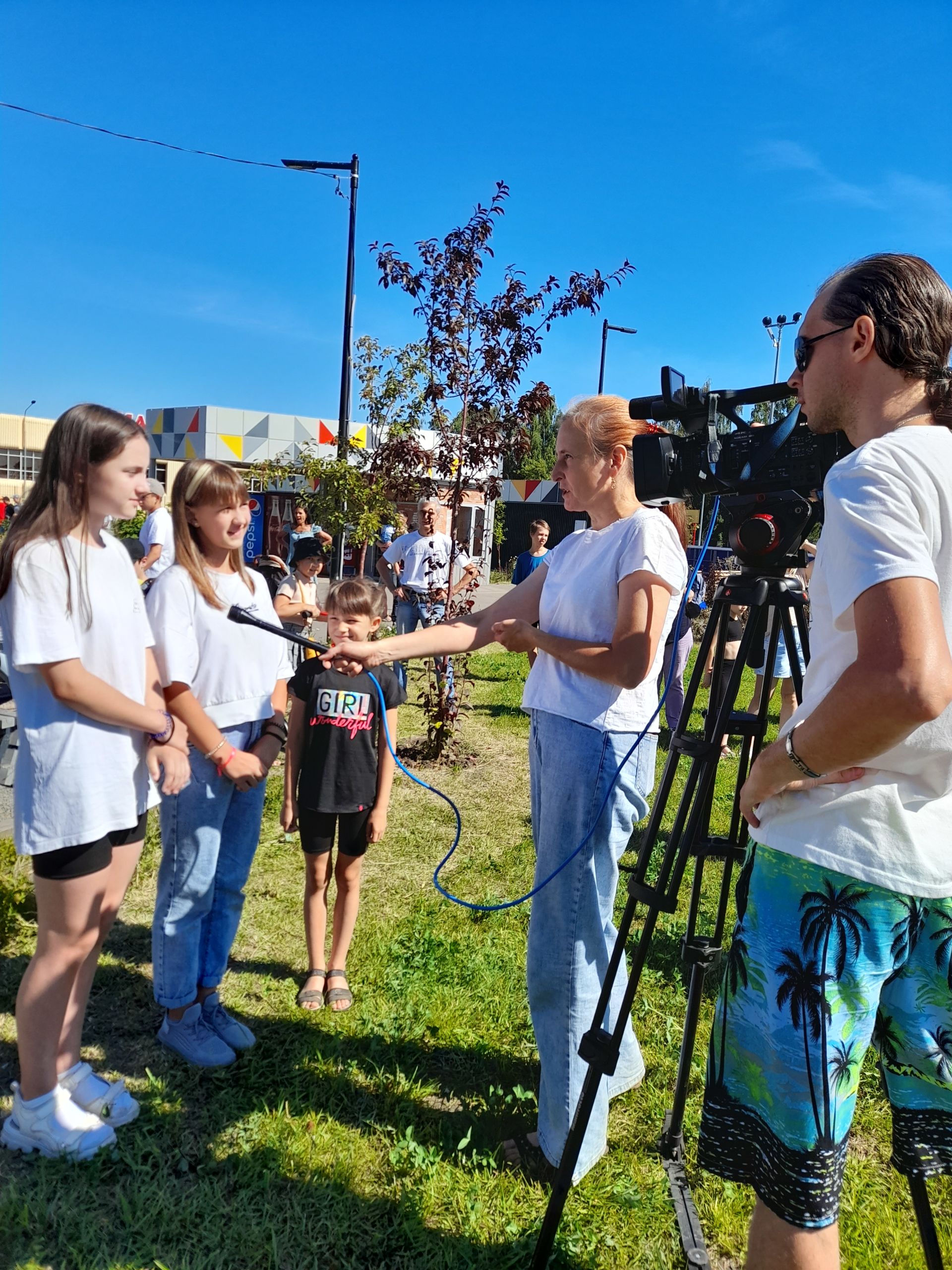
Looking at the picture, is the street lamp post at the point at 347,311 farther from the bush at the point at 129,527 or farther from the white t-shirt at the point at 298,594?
the bush at the point at 129,527

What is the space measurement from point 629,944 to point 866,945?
2.56 metres

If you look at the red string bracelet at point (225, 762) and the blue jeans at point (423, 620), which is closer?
the red string bracelet at point (225, 762)

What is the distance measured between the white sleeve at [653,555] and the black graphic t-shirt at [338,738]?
4.19 feet

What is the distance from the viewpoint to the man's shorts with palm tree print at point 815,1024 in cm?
133

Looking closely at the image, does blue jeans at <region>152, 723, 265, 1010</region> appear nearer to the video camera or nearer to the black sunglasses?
the video camera

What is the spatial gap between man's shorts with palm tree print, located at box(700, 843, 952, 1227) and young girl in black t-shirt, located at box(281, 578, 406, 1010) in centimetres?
181

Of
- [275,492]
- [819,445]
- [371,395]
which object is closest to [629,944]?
[819,445]

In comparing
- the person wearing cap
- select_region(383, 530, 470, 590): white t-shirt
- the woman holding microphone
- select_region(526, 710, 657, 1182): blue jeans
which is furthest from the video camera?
select_region(383, 530, 470, 590): white t-shirt

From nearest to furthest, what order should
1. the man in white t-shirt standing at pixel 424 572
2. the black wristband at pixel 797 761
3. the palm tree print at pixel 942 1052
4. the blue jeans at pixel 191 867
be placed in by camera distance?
1. the black wristband at pixel 797 761
2. the palm tree print at pixel 942 1052
3. the blue jeans at pixel 191 867
4. the man in white t-shirt standing at pixel 424 572

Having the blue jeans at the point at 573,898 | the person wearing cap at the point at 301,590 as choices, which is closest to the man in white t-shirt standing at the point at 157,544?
the person wearing cap at the point at 301,590

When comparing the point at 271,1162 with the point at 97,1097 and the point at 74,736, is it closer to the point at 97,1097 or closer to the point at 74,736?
the point at 97,1097

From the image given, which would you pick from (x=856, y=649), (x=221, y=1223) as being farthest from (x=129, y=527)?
(x=856, y=649)

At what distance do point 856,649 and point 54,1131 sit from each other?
2408mm

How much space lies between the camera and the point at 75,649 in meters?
2.08
